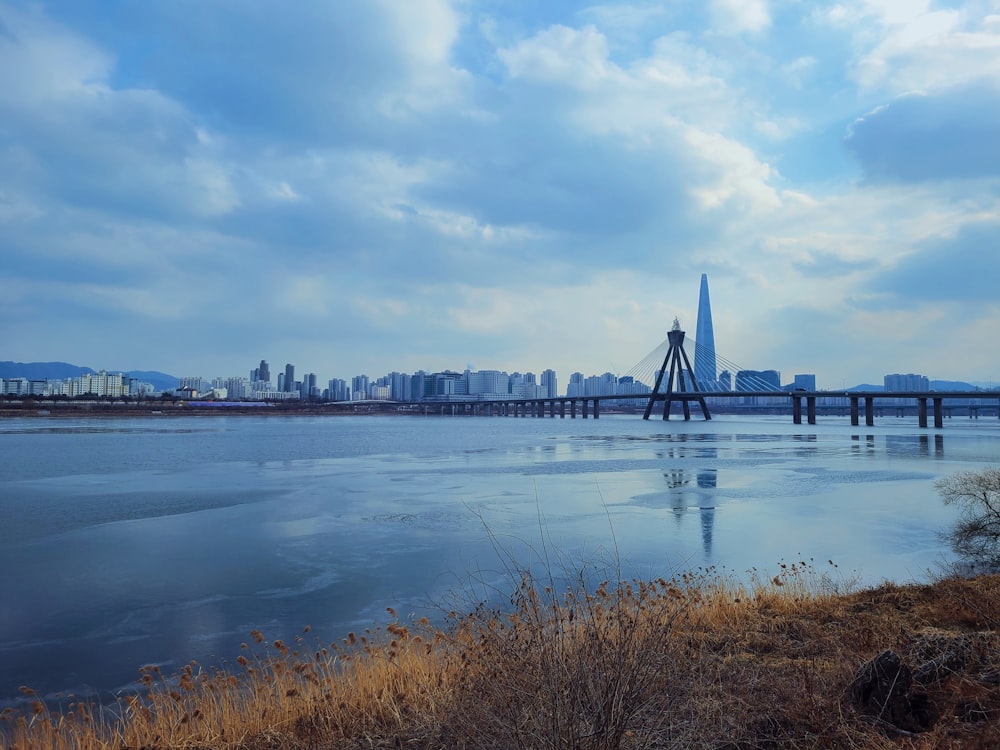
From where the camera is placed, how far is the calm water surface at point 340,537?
950cm

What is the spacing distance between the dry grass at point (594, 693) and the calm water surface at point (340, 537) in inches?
82.3

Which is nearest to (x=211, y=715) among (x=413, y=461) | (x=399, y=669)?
(x=399, y=669)

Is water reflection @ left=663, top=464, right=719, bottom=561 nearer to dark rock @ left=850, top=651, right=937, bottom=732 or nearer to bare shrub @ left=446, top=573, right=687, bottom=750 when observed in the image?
dark rock @ left=850, top=651, right=937, bottom=732

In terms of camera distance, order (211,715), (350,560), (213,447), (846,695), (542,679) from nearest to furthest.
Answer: (542,679)
(846,695)
(211,715)
(350,560)
(213,447)

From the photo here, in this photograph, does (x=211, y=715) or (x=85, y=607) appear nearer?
(x=211, y=715)

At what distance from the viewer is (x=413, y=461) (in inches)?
Result: 1567

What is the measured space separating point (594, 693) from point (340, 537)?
13.1 meters

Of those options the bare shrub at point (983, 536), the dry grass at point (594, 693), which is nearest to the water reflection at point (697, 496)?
the bare shrub at point (983, 536)

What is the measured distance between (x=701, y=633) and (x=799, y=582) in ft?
13.4

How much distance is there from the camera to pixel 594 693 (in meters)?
3.97

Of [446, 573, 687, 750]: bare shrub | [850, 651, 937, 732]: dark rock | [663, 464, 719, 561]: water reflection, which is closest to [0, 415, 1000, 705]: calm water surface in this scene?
[663, 464, 719, 561]: water reflection

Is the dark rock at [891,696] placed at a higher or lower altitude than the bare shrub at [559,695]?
lower

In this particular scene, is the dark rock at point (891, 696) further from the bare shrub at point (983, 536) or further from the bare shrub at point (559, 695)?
the bare shrub at point (983, 536)

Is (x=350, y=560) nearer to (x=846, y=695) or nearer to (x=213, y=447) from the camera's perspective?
(x=846, y=695)
